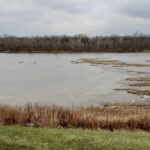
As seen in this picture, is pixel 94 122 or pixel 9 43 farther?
pixel 9 43

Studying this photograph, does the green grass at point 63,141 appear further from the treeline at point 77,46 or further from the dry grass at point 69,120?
the treeline at point 77,46

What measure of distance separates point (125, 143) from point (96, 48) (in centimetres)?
10295

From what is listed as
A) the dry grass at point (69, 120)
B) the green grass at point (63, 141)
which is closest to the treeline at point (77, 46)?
the dry grass at point (69, 120)

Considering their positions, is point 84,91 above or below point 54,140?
below

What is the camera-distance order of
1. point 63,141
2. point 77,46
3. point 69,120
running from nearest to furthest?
point 63,141
point 69,120
point 77,46

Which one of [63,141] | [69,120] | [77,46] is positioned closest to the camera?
[63,141]

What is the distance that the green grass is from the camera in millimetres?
8508

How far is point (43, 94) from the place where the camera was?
27438 millimetres

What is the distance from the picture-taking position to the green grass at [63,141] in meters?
8.51

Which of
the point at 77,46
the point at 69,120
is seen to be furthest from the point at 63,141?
the point at 77,46

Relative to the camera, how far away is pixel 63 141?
891 cm

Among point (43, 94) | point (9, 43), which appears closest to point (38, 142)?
point (43, 94)

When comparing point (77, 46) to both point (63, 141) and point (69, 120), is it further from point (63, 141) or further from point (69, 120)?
point (63, 141)

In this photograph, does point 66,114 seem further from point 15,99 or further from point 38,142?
point 15,99
